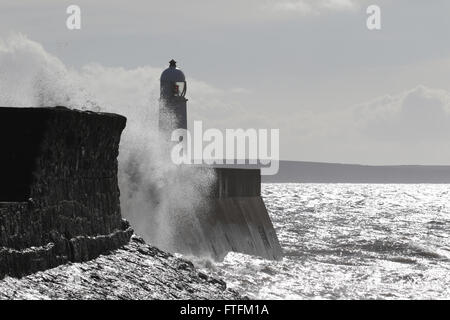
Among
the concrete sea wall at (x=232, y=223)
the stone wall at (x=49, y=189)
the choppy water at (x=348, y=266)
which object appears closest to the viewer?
the stone wall at (x=49, y=189)

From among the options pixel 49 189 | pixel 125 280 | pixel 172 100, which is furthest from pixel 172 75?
pixel 49 189

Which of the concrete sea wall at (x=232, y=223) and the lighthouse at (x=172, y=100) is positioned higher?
the lighthouse at (x=172, y=100)

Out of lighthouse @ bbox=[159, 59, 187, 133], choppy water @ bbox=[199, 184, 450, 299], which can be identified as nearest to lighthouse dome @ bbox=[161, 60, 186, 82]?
lighthouse @ bbox=[159, 59, 187, 133]

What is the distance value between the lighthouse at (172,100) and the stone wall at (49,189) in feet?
41.5

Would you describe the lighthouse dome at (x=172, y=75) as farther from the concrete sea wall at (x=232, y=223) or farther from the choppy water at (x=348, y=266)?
the choppy water at (x=348, y=266)

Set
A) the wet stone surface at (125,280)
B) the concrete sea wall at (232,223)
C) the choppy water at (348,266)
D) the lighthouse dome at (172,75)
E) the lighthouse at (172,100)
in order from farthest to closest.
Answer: the lighthouse dome at (172,75), the lighthouse at (172,100), the concrete sea wall at (232,223), the choppy water at (348,266), the wet stone surface at (125,280)

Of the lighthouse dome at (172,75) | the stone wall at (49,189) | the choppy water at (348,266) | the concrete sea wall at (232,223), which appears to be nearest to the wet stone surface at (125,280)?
the stone wall at (49,189)

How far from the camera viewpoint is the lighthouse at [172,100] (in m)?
22.7

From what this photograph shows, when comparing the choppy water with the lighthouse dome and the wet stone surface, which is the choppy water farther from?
the lighthouse dome

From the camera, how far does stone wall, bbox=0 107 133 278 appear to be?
7812 millimetres

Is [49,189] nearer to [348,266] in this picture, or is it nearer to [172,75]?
[348,266]
